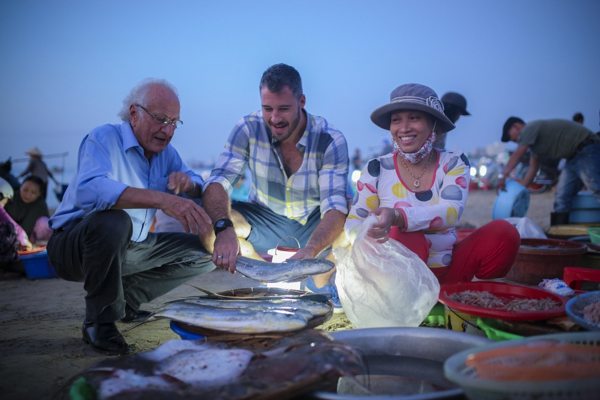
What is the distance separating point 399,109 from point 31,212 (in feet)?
22.7

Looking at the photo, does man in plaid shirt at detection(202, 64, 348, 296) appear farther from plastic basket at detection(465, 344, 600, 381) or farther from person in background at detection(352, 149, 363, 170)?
person in background at detection(352, 149, 363, 170)

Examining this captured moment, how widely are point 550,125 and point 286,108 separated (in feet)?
18.6

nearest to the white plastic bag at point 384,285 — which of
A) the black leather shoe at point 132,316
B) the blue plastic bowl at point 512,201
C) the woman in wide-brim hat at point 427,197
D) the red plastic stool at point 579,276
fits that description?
the woman in wide-brim hat at point 427,197

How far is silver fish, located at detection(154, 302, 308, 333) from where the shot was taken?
77.5 inches

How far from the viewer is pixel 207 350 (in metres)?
1.78

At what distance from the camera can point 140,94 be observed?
3.15 m

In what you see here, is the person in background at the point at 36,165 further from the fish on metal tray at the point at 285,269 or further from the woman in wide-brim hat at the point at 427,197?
the woman in wide-brim hat at the point at 427,197

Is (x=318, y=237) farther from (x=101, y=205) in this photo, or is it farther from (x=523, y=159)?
(x=523, y=159)

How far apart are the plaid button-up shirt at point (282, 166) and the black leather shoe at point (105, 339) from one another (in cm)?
147

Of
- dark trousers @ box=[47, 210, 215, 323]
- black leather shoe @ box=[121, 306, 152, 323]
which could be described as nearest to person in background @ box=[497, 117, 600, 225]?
dark trousers @ box=[47, 210, 215, 323]

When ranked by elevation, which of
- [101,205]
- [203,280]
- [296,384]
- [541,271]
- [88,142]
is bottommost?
[203,280]

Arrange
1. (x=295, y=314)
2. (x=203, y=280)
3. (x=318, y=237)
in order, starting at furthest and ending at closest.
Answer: (x=203, y=280)
(x=318, y=237)
(x=295, y=314)

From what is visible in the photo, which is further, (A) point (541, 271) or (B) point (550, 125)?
(B) point (550, 125)

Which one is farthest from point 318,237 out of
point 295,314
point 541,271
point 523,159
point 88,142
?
point 523,159
